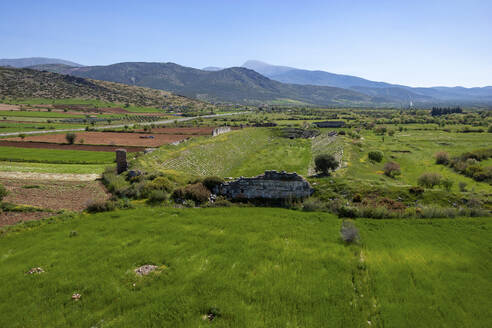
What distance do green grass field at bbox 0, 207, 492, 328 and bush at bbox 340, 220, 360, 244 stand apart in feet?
2.26

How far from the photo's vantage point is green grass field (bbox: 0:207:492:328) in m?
13.4

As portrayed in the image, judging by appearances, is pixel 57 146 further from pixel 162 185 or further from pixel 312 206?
pixel 312 206

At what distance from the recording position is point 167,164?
4975cm

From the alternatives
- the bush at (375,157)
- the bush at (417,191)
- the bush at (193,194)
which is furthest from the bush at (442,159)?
the bush at (193,194)

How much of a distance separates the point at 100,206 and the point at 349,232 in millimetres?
24558

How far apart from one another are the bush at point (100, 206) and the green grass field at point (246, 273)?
7.67ft

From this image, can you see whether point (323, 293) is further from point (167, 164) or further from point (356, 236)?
point (167, 164)

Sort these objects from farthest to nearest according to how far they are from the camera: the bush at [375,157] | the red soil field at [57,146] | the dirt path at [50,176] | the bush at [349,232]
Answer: the red soil field at [57,146], the bush at [375,157], the dirt path at [50,176], the bush at [349,232]

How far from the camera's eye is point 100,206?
27.2 meters

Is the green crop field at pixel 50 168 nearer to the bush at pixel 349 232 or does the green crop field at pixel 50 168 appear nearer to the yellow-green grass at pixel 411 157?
Answer: the bush at pixel 349 232

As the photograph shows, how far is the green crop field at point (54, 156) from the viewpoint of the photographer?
56906 millimetres

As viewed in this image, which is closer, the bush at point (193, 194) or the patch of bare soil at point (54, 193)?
the bush at point (193, 194)

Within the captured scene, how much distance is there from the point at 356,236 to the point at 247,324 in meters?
12.6

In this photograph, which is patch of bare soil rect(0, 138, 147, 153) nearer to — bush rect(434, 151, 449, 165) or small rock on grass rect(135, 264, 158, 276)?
small rock on grass rect(135, 264, 158, 276)
